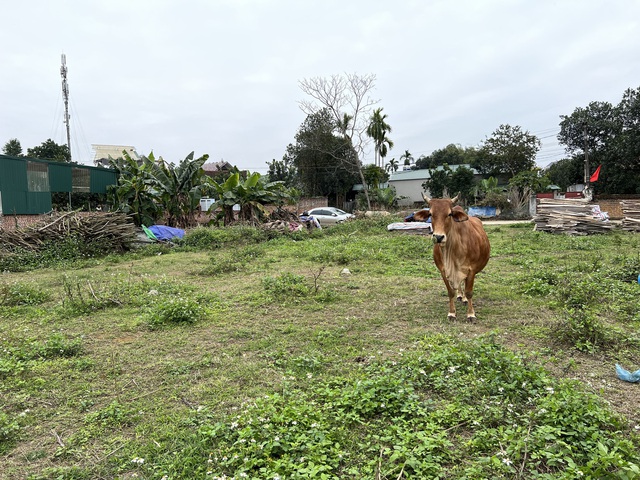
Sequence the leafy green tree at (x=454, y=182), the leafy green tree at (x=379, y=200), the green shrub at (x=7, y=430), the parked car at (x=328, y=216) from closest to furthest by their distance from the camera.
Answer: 1. the green shrub at (x=7, y=430)
2. the parked car at (x=328, y=216)
3. the leafy green tree at (x=379, y=200)
4. the leafy green tree at (x=454, y=182)

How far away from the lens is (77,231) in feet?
42.2

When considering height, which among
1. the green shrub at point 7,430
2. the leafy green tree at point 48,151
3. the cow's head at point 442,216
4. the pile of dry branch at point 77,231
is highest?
the leafy green tree at point 48,151

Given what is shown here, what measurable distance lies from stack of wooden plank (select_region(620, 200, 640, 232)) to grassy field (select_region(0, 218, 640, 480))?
11282mm

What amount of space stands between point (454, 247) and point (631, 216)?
52.0 feet

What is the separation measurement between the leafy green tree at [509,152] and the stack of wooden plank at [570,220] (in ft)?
80.1

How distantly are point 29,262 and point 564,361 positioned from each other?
13117 mm

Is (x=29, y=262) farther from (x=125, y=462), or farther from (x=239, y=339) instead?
(x=125, y=462)

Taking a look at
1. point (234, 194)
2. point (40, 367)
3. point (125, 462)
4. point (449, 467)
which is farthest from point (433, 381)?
point (234, 194)

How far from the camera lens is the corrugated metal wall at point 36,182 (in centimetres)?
1470

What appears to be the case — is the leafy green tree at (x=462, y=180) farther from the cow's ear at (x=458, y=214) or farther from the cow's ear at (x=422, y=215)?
the cow's ear at (x=458, y=214)

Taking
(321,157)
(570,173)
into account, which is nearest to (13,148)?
(321,157)

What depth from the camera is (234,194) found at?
58.2ft

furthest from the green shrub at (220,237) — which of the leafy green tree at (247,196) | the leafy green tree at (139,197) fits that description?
the leafy green tree at (139,197)

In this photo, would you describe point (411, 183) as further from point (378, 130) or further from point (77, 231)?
point (77, 231)
